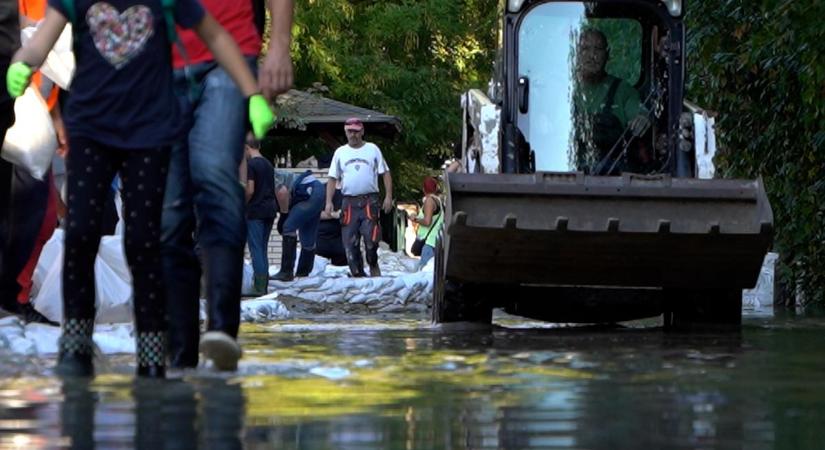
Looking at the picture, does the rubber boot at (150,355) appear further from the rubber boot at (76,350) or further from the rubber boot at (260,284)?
the rubber boot at (260,284)

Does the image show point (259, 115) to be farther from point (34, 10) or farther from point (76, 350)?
point (34, 10)

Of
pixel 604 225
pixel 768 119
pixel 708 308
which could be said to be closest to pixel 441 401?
pixel 604 225

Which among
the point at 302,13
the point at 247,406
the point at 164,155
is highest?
the point at 302,13

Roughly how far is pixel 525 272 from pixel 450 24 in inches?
1391

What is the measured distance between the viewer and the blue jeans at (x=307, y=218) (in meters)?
25.7

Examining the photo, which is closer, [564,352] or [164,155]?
[164,155]

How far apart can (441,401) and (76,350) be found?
1.54 meters

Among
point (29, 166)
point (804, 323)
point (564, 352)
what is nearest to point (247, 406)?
point (564, 352)

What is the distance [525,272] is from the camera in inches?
508

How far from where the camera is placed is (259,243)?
22.2 m

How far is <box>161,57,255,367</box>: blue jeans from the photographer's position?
795 cm

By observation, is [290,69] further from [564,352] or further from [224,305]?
[564,352]

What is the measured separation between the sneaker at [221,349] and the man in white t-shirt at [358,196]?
17.0 metres

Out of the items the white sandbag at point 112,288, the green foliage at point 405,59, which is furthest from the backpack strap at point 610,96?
the green foliage at point 405,59
